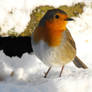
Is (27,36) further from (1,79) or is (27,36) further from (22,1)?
(1,79)

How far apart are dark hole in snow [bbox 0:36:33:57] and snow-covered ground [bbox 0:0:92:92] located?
21cm

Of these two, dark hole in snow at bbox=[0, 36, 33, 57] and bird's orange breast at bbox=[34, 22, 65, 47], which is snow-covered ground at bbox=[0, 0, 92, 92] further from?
bird's orange breast at bbox=[34, 22, 65, 47]

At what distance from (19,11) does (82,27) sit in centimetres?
109

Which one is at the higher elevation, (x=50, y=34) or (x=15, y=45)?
(x=50, y=34)

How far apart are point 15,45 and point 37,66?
34.5 inches

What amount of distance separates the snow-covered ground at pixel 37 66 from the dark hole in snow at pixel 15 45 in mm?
207

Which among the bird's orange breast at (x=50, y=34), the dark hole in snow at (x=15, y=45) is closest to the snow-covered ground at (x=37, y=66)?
the dark hole in snow at (x=15, y=45)

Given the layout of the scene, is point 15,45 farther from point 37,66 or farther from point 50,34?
point 50,34

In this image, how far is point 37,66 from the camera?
3.36 m

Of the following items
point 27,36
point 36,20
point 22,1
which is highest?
point 22,1

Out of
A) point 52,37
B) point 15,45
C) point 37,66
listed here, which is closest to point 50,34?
point 52,37

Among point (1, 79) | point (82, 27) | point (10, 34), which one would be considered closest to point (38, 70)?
point (1, 79)

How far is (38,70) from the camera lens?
129 inches

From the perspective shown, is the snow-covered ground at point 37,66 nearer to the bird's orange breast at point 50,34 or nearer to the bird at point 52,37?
the bird at point 52,37
